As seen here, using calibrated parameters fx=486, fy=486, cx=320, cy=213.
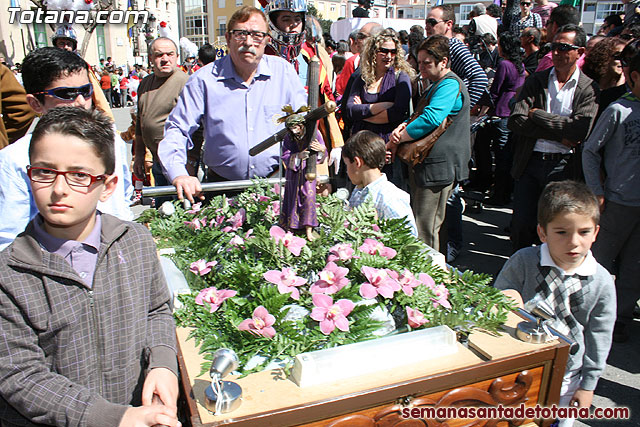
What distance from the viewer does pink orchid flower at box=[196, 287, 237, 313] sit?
1.54m

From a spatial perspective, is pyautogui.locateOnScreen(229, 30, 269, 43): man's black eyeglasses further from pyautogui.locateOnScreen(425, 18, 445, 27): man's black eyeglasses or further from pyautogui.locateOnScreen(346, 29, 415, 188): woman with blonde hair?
pyautogui.locateOnScreen(425, 18, 445, 27): man's black eyeglasses

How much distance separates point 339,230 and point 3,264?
1082mm

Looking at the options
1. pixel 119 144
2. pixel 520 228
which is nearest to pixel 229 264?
pixel 119 144

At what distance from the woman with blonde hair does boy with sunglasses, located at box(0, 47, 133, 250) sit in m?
2.38

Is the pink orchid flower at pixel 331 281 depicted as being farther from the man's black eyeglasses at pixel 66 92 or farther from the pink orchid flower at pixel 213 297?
the man's black eyeglasses at pixel 66 92

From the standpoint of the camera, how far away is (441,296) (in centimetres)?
162

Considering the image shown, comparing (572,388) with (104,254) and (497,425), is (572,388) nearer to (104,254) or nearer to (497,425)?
(497,425)

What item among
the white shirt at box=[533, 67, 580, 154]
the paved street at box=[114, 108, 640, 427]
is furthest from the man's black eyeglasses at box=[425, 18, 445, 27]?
the paved street at box=[114, 108, 640, 427]

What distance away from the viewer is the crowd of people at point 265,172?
122 cm

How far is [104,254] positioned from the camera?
52.1 inches

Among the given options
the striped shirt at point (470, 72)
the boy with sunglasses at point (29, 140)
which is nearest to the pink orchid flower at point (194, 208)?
the boy with sunglasses at point (29, 140)

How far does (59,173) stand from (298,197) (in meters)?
0.78

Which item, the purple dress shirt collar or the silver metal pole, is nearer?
the purple dress shirt collar

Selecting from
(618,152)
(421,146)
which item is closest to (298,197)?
(421,146)
